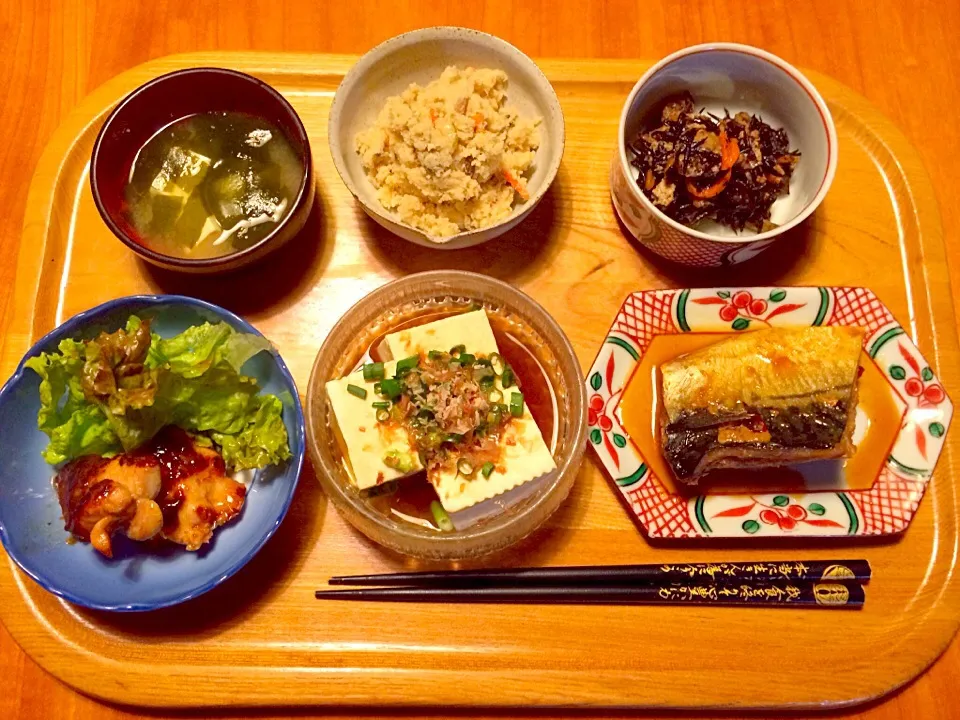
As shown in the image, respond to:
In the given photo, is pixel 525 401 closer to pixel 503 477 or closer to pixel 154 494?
pixel 503 477

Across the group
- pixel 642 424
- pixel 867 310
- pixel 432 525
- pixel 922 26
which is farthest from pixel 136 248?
pixel 922 26

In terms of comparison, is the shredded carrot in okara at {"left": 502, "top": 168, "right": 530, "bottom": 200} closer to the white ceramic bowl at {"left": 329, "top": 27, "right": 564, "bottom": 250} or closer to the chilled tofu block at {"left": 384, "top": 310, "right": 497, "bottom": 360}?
the white ceramic bowl at {"left": 329, "top": 27, "right": 564, "bottom": 250}

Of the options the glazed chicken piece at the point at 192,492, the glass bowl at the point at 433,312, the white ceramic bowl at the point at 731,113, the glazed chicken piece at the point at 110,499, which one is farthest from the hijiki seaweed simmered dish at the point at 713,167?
the glazed chicken piece at the point at 110,499

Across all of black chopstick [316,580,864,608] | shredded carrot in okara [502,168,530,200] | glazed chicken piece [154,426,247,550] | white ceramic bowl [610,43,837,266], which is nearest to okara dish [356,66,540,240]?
shredded carrot in okara [502,168,530,200]

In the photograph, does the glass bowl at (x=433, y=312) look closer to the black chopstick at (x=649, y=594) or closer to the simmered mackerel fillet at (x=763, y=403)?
the black chopstick at (x=649, y=594)

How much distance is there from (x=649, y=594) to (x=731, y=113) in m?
1.27

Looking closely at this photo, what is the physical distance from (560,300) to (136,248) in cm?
103

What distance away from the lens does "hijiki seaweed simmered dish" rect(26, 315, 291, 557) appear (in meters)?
1.52

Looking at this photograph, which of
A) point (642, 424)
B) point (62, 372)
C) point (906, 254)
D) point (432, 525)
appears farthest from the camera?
point (906, 254)

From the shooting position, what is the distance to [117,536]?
164 centimetres

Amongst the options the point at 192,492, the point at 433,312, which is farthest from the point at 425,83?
the point at 192,492

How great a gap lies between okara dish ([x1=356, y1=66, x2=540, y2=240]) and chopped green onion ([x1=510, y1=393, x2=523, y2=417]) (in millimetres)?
423

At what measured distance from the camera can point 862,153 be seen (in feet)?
6.70

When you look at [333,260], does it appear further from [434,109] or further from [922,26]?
[922,26]
